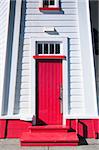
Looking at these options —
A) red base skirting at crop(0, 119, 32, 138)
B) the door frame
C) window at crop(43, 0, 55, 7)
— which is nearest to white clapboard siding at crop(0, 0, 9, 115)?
red base skirting at crop(0, 119, 32, 138)

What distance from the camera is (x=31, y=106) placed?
8.83 m

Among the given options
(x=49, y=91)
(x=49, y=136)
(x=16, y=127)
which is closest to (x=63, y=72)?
(x=49, y=91)

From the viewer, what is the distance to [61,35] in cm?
920

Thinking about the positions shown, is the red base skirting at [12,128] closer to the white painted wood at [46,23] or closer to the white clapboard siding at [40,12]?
the white painted wood at [46,23]

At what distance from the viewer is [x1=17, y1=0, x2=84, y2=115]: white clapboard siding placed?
889cm

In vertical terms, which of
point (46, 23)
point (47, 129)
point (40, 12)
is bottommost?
point (47, 129)

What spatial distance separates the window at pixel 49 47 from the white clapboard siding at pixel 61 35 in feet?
0.91

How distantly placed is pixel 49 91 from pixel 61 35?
6.08ft

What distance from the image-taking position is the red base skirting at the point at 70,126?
862 centimetres

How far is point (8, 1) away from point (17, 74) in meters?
2.50

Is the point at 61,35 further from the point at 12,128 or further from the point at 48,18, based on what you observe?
the point at 12,128

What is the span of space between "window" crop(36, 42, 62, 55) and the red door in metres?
0.31

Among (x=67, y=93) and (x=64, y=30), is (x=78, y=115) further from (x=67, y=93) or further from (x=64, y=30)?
(x=64, y=30)

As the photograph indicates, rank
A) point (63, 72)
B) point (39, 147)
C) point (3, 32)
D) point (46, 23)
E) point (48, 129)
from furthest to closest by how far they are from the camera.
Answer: point (3, 32), point (46, 23), point (63, 72), point (48, 129), point (39, 147)
